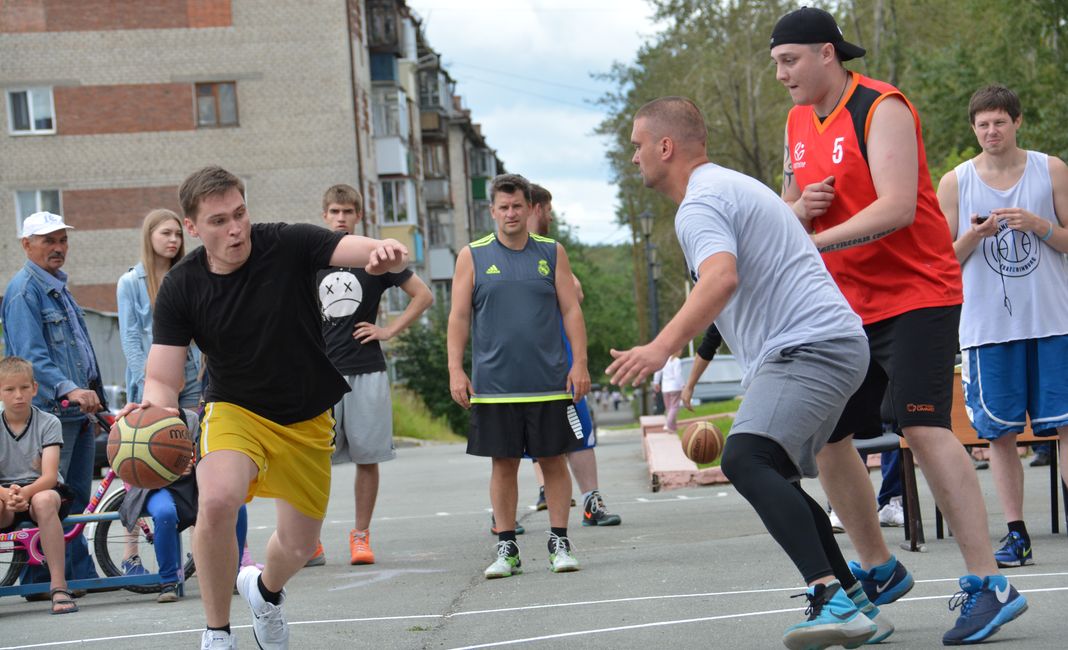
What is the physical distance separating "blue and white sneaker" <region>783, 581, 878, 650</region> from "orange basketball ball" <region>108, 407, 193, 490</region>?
2.49 meters

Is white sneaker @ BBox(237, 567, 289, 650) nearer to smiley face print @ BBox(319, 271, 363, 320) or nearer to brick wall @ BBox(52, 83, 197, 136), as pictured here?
smiley face print @ BBox(319, 271, 363, 320)

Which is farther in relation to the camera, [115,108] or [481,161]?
[481,161]

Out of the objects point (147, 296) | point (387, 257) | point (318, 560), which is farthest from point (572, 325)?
point (387, 257)

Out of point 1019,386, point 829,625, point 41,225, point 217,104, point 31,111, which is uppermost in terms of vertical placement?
point 31,111

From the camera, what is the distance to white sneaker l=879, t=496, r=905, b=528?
9.67 m

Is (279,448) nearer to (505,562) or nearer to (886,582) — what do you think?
(886,582)

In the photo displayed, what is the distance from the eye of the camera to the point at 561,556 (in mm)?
8234

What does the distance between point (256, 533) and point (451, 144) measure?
267 ft

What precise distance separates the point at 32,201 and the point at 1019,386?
47.4m

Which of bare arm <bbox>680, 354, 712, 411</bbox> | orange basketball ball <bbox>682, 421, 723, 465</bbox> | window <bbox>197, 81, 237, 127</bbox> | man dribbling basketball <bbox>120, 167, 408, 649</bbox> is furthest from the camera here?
window <bbox>197, 81, 237, 127</bbox>

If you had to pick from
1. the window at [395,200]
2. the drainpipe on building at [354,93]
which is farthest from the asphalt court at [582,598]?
the window at [395,200]

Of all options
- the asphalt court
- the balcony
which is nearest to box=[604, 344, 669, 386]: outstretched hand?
the asphalt court

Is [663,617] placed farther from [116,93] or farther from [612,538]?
[116,93]

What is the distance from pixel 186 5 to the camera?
49875 millimetres
